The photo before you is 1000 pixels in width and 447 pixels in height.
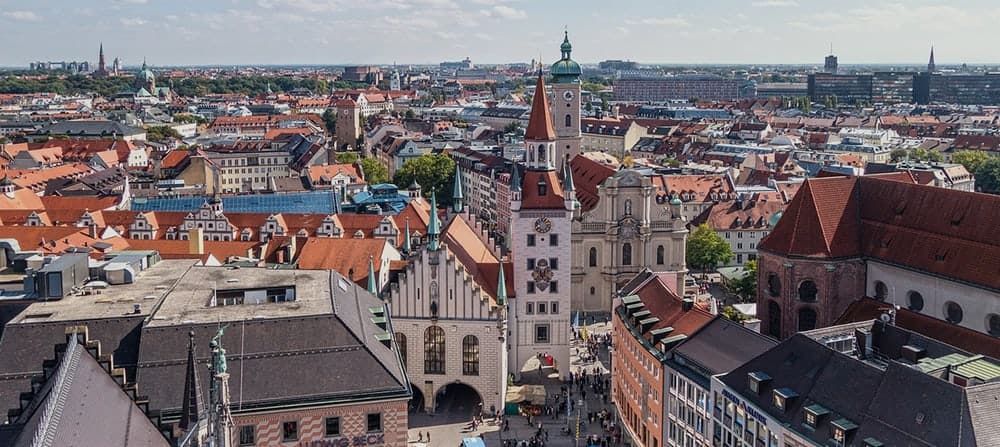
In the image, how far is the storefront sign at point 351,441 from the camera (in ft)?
151

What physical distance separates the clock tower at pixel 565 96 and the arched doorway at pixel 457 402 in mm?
61105

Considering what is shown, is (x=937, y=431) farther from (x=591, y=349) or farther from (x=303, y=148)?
(x=303, y=148)

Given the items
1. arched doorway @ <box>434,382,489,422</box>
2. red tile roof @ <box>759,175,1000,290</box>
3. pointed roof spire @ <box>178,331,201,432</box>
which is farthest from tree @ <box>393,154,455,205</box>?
pointed roof spire @ <box>178,331,201,432</box>

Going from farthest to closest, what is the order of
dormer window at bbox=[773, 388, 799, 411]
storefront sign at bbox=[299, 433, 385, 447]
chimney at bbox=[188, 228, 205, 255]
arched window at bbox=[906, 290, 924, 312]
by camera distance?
chimney at bbox=[188, 228, 205, 255] → arched window at bbox=[906, 290, 924, 312] → dormer window at bbox=[773, 388, 799, 411] → storefront sign at bbox=[299, 433, 385, 447]

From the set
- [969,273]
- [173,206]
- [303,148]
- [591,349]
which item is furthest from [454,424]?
[303,148]

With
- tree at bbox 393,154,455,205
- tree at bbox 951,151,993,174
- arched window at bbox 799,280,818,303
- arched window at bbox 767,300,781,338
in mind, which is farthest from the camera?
tree at bbox 951,151,993,174

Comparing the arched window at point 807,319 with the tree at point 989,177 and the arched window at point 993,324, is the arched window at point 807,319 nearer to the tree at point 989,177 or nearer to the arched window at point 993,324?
the arched window at point 993,324

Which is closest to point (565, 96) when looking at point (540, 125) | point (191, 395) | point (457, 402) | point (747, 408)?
point (540, 125)

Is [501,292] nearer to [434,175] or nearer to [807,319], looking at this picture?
[807,319]

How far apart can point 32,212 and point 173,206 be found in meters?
14.2

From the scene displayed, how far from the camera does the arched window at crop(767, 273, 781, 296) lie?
2714 inches

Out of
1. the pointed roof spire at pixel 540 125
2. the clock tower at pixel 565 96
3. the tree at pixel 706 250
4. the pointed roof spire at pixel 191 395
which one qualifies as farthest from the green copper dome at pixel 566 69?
the pointed roof spire at pixel 191 395

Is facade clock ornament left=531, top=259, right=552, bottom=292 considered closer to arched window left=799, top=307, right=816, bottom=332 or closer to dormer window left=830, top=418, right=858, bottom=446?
arched window left=799, top=307, right=816, bottom=332

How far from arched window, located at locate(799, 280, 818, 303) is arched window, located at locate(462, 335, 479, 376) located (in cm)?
2213
